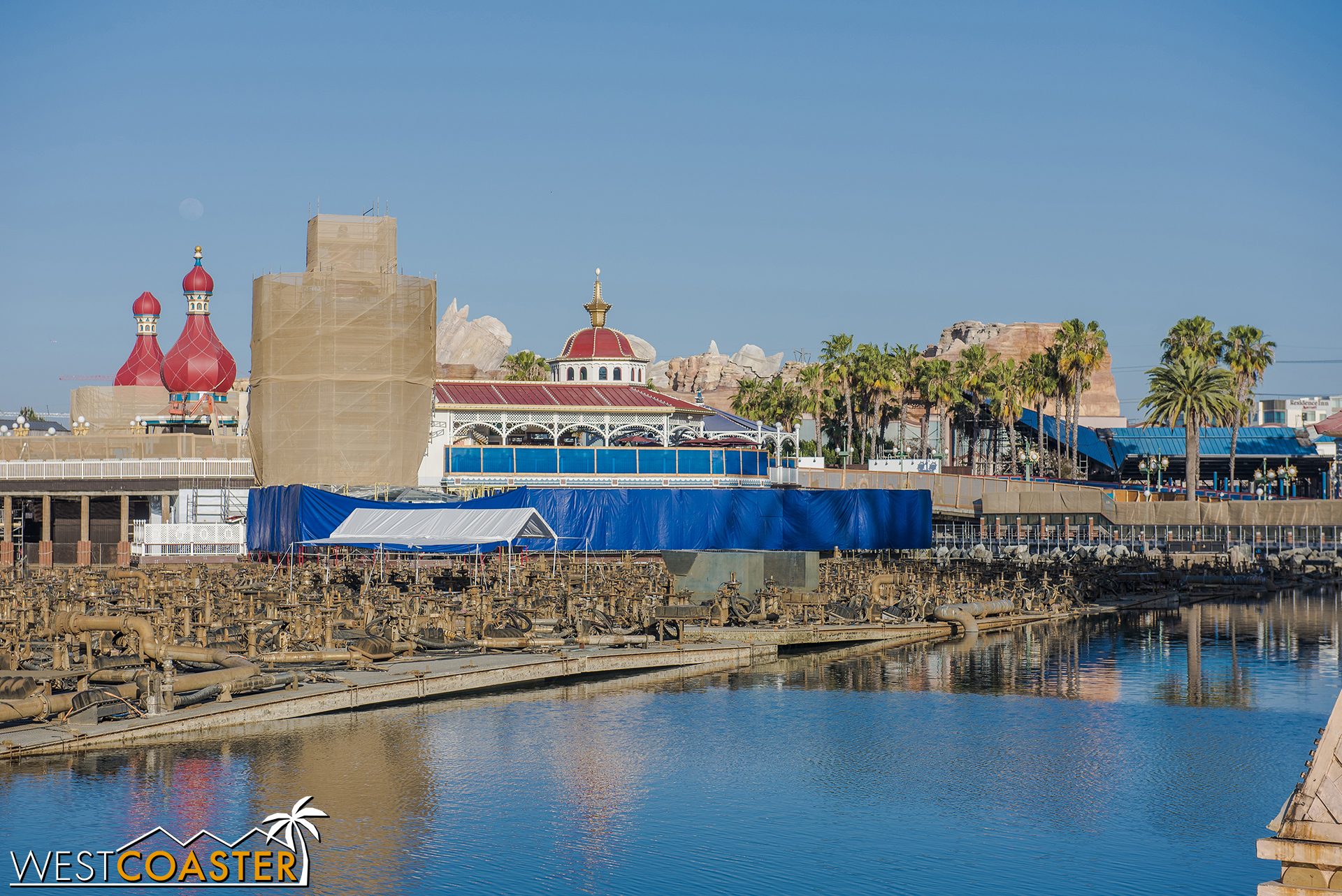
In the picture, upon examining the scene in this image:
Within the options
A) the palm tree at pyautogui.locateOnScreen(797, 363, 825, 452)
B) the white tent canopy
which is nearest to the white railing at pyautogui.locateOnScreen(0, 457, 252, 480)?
the white tent canopy

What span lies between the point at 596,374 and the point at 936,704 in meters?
68.5

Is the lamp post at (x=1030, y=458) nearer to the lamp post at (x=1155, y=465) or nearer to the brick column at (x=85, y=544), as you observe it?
the lamp post at (x=1155, y=465)

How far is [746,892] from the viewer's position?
16969mm

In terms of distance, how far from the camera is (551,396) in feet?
244

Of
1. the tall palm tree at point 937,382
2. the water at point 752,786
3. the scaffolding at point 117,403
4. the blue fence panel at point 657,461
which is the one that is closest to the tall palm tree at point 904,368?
the tall palm tree at point 937,382

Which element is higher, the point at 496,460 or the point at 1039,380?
the point at 1039,380

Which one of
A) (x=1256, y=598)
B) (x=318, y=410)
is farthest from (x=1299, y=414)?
(x=318, y=410)

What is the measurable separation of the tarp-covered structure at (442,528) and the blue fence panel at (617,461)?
17.5 meters

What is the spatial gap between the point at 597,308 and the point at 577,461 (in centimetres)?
3666

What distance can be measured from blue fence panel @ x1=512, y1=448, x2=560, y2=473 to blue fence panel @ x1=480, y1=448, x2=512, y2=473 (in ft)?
1.43

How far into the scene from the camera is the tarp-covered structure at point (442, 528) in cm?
4559

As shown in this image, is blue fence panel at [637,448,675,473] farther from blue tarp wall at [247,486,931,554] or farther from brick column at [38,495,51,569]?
brick column at [38,495,51,569]

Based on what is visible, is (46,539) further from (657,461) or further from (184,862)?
(184,862)

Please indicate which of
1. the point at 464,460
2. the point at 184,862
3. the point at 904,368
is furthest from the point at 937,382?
the point at 184,862
